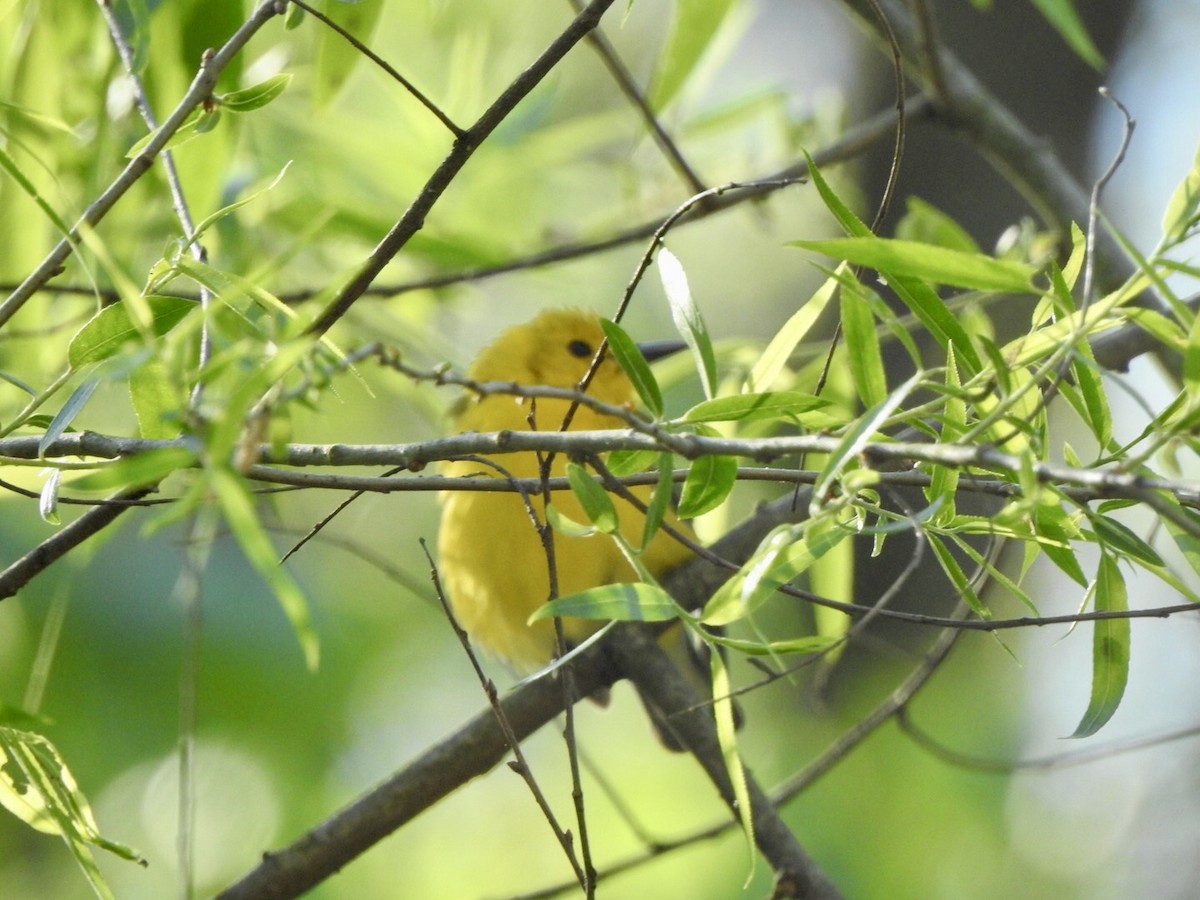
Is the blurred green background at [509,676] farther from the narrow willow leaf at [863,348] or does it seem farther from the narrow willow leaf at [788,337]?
the narrow willow leaf at [863,348]

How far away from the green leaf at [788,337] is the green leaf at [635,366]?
0.16 metres

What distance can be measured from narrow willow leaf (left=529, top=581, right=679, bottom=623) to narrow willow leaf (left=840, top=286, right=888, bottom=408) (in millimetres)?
201

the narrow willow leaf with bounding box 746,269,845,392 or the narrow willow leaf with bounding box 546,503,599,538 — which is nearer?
the narrow willow leaf with bounding box 546,503,599,538

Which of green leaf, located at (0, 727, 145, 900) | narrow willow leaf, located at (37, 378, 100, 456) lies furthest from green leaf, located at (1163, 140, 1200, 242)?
green leaf, located at (0, 727, 145, 900)

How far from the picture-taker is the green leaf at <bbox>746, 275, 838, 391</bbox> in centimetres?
107

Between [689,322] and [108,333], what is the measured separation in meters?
0.48

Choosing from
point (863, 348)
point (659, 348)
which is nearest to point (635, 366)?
point (863, 348)

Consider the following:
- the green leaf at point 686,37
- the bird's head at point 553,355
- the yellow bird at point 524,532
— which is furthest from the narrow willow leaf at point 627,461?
the bird's head at point 553,355

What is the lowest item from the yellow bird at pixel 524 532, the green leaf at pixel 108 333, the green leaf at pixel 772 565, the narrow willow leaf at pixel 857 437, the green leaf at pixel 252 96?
the green leaf at pixel 772 565

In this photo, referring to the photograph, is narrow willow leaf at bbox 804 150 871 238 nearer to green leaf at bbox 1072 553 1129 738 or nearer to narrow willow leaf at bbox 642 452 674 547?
narrow willow leaf at bbox 642 452 674 547

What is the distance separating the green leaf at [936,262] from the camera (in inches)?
31.7

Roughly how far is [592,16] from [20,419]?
0.57 meters

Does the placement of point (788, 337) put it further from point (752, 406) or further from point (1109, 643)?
point (1109, 643)

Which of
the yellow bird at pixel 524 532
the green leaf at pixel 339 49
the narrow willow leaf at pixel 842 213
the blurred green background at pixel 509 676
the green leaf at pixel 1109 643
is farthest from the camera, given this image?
the blurred green background at pixel 509 676
